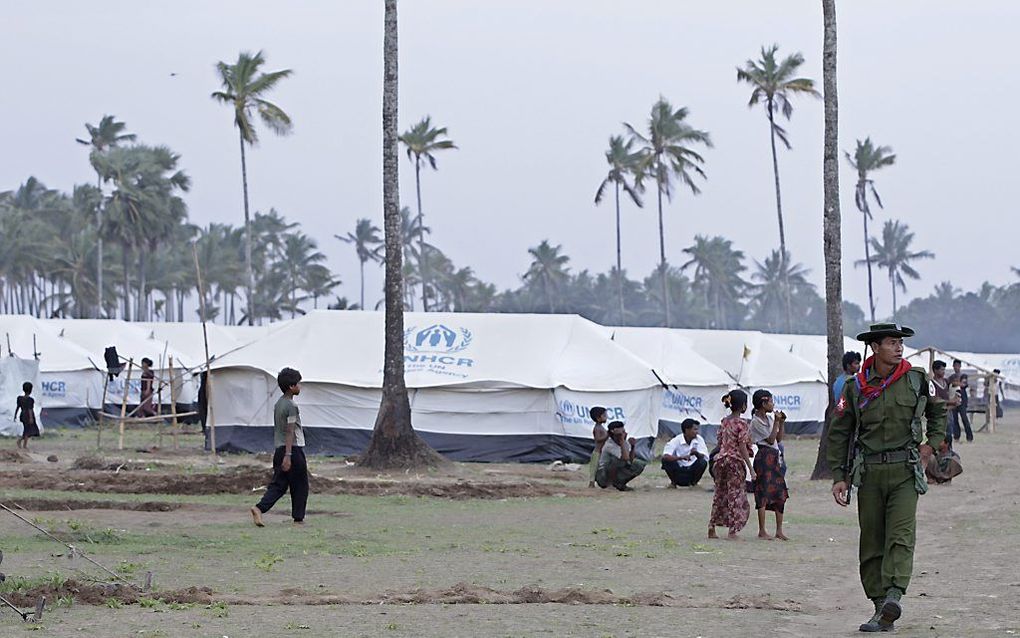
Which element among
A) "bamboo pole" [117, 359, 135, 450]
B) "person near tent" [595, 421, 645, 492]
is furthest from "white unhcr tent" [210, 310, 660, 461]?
"person near tent" [595, 421, 645, 492]

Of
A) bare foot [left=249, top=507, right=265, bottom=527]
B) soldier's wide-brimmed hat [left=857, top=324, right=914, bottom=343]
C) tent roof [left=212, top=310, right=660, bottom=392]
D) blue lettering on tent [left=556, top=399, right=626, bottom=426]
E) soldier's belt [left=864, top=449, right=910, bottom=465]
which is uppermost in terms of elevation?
tent roof [left=212, top=310, right=660, bottom=392]

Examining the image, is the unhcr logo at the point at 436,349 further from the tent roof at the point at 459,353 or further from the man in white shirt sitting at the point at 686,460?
the man in white shirt sitting at the point at 686,460

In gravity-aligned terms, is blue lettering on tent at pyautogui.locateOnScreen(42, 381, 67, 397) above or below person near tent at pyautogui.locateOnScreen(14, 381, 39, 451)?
above

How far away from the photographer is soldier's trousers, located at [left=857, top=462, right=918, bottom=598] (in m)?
7.96

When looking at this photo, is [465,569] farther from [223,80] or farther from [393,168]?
[223,80]

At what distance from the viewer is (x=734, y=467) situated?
43.6ft

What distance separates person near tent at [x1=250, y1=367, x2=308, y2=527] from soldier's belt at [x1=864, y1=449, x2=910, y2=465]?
7.32m

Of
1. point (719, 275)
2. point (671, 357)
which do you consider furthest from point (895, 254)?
point (671, 357)

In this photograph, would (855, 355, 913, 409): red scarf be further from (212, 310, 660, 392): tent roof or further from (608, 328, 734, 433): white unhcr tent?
(608, 328, 734, 433): white unhcr tent

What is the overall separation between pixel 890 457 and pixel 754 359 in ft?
102

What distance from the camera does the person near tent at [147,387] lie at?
29828 millimetres

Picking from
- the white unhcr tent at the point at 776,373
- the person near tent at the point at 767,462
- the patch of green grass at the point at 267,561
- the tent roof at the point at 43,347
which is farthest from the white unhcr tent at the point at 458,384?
the patch of green grass at the point at 267,561

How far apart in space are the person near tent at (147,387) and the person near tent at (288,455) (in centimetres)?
1451

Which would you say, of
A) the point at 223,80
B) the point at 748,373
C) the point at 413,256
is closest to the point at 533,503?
the point at 748,373
